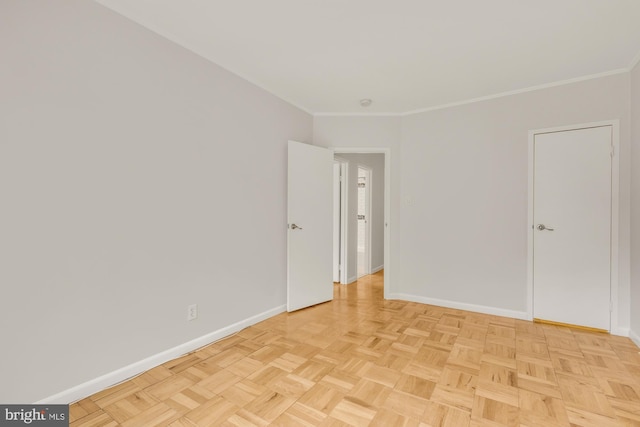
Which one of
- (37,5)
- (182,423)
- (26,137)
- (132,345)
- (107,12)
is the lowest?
(182,423)

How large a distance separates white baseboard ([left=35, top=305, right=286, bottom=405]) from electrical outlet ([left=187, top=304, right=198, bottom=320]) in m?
0.19

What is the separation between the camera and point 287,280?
339cm

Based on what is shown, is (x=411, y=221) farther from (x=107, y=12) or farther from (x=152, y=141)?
(x=107, y=12)

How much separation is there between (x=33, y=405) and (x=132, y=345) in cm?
51

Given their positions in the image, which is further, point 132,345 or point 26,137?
point 132,345

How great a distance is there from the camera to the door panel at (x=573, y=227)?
2799mm

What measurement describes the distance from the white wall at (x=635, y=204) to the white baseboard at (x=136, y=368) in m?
3.34

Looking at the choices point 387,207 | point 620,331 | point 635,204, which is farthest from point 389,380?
point 635,204

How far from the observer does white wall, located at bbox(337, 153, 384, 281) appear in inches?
184

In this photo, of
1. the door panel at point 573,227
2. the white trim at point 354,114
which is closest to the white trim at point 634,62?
the door panel at point 573,227

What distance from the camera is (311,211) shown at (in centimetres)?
358

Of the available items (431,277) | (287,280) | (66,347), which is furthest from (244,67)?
(431,277)

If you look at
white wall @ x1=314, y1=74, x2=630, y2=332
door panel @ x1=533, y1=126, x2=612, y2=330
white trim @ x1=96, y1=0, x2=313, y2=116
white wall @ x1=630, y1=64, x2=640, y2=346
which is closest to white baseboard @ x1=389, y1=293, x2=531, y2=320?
white wall @ x1=314, y1=74, x2=630, y2=332

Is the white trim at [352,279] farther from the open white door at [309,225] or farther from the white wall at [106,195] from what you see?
the white wall at [106,195]
